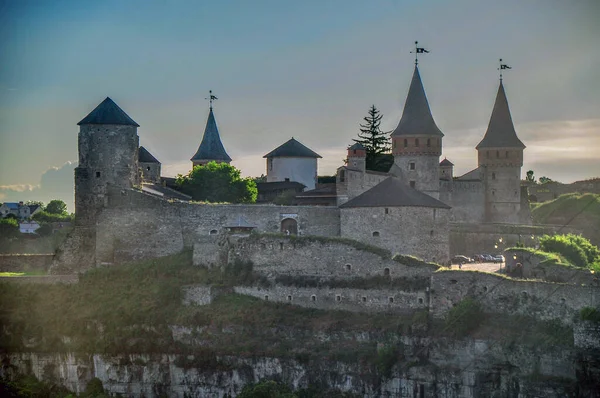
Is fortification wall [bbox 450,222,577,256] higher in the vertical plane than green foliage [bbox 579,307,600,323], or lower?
higher

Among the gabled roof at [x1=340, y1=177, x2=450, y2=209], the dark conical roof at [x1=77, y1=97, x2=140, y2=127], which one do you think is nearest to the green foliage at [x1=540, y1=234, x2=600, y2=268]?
the gabled roof at [x1=340, y1=177, x2=450, y2=209]

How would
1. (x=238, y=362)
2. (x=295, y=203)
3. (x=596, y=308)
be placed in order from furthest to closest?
(x=295, y=203) → (x=238, y=362) → (x=596, y=308)

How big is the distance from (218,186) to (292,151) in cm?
905

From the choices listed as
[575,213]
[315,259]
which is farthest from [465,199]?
[315,259]

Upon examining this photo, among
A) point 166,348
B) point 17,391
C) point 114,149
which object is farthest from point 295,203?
point 17,391

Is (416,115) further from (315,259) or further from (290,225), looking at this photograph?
(315,259)

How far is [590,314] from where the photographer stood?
151 feet

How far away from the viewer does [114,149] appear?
193 ft

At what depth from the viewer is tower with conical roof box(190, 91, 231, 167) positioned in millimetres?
80312

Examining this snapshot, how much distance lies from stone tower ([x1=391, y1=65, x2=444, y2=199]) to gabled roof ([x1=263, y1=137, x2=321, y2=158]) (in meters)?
9.03

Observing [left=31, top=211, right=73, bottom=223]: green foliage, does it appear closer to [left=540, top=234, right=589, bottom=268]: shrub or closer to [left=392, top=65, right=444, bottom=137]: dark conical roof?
[left=392, top=65, right=444, bottom=137]: dark conical roof

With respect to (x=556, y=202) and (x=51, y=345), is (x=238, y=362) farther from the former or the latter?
(x=556, y=202)

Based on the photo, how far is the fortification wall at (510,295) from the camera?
46875mm

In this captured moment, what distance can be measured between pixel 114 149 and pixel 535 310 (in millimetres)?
22808
